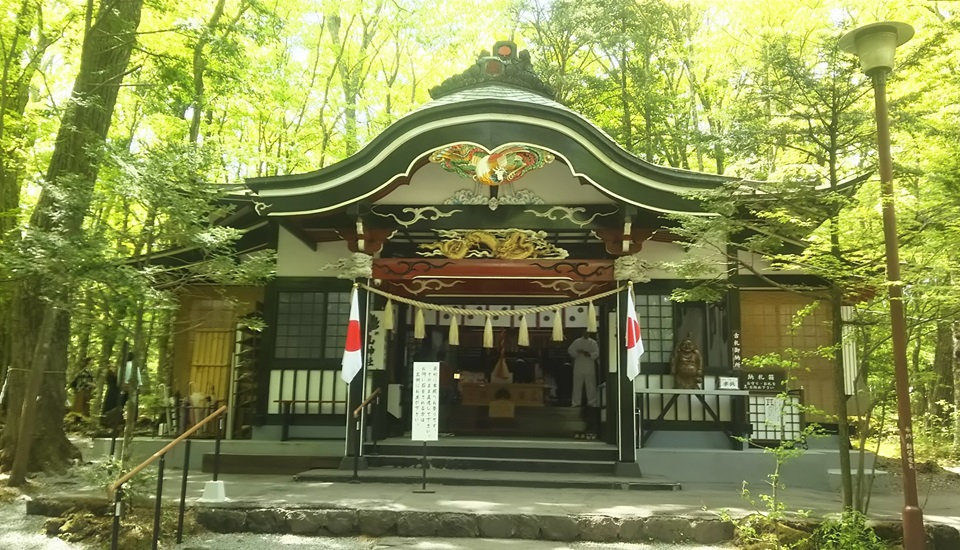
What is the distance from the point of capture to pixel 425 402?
794cm

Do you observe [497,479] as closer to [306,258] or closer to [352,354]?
[352,354]

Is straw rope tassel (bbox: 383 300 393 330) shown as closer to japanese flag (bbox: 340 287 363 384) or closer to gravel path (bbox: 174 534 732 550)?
japanese flag (bbox: 340 287 363 384)

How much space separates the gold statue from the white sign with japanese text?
12.8 feet

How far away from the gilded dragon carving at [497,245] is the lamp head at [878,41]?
4603 mm

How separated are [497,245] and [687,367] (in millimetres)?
3341

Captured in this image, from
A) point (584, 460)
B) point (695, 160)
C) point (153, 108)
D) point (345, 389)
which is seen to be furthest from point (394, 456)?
point (695, 160)

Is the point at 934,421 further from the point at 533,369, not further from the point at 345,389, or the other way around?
the point at 345,389

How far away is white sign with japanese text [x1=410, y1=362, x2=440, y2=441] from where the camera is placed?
25.8 ft

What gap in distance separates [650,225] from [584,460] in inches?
135

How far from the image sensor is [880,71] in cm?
569

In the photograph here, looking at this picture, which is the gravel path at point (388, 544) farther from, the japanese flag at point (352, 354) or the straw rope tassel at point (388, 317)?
the straw rope tassel at point (388, 317)

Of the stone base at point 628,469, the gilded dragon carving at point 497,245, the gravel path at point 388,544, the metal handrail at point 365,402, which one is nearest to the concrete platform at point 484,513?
the gravel path at point 388,544

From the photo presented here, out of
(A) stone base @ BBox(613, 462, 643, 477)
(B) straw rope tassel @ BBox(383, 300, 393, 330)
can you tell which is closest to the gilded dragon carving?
(B) straw rope tassel @ BBox(383, 300, 393, 330)

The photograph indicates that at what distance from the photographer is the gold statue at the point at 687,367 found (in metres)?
Answer: 9.66
